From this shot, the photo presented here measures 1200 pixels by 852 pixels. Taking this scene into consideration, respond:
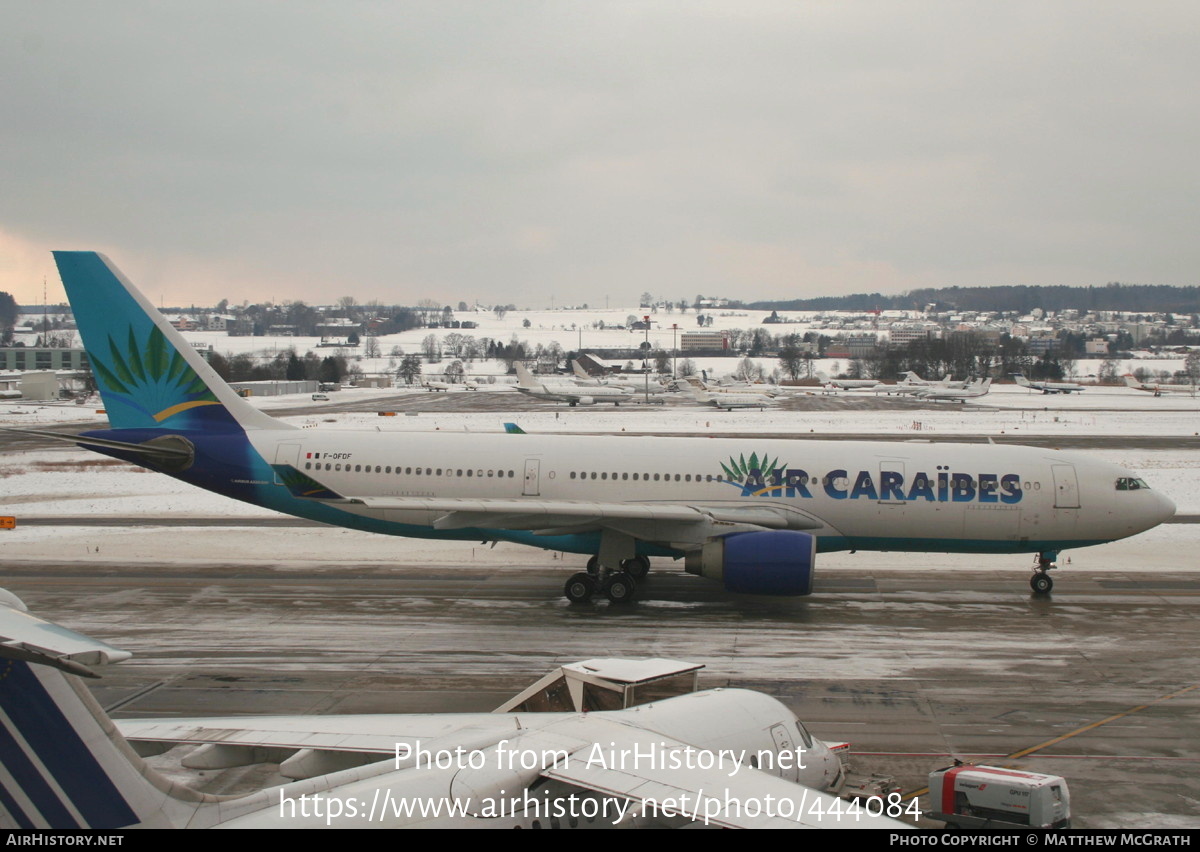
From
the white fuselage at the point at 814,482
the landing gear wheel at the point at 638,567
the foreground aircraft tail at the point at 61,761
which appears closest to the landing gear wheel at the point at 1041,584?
the white fuselage at the point at 814,482

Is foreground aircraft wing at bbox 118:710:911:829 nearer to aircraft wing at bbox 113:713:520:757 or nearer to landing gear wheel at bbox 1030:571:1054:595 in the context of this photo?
aircraft wing at bbox 113:713:520:757

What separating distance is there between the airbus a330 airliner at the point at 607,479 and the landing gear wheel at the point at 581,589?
1.3 inches

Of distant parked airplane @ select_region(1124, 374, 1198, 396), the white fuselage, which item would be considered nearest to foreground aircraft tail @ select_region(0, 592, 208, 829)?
the white fuselage

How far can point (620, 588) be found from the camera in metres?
21.7

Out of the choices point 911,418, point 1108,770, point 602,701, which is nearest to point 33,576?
point 602,701

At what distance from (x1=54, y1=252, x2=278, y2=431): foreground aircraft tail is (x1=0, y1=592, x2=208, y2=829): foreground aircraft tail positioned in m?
18.3

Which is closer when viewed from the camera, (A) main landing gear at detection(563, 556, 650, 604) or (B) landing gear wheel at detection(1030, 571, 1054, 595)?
(A) main landing gear at detection(563, 556, 650, 604)

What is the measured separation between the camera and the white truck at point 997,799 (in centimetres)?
1063

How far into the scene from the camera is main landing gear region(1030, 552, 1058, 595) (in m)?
23.1

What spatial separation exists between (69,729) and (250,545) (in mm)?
23192

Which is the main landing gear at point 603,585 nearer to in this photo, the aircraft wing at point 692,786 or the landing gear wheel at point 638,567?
the landing gear wheel at point 638,567

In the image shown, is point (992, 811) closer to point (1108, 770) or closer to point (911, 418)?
point (1108, 770)

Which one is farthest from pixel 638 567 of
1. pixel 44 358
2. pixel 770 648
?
pixel 44 358
